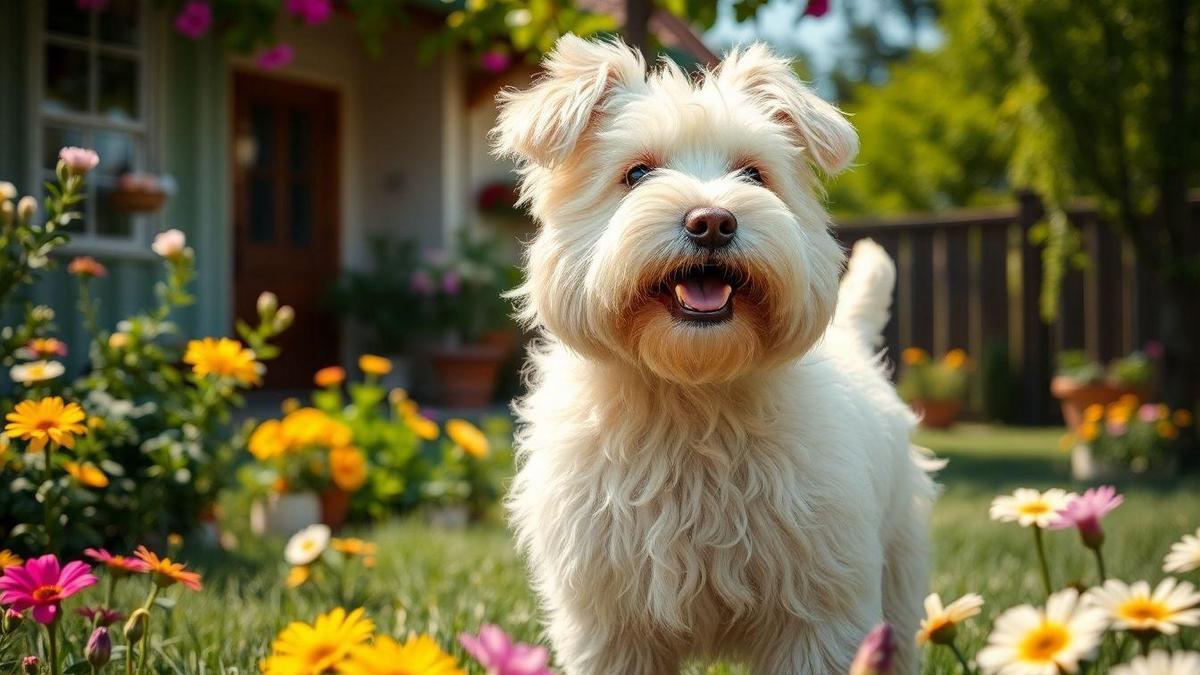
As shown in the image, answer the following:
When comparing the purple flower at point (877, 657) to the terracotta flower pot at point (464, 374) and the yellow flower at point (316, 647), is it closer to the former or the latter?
the yellow flower at point (316, 647)

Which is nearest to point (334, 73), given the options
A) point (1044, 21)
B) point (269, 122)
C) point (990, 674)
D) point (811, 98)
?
point (269, 122)

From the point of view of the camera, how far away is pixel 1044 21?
7.53m

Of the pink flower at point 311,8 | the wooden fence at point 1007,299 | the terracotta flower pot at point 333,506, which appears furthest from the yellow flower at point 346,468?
the wooden fence at point 1007,299

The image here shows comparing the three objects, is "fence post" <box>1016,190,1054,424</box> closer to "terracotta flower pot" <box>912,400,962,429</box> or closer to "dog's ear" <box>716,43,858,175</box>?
"terracotta flower pot" <box>912,400,962,429</box>

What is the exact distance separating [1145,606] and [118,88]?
7.44 metres

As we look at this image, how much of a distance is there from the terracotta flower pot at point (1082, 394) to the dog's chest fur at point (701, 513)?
7539mm

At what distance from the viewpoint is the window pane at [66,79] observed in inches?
274

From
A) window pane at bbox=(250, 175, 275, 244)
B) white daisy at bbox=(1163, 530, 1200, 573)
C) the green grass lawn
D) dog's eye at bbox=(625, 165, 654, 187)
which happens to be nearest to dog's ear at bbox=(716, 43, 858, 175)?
dog's eye at bbox=(625, 165, 654, 187)

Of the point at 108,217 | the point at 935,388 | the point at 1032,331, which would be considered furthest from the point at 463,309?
the point at 1032,331

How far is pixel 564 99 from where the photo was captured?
2361 millimetres

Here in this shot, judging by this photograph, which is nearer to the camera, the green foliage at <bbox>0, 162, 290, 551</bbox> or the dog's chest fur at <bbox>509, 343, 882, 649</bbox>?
the dog's chest fur at <bbox>509, 343, 882, 649</bbox>

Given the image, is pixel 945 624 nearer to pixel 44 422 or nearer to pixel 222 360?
pixel 44 422

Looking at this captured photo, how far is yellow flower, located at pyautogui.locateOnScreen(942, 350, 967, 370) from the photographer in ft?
35.4

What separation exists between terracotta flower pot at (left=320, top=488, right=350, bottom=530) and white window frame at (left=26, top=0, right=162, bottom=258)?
254cm
